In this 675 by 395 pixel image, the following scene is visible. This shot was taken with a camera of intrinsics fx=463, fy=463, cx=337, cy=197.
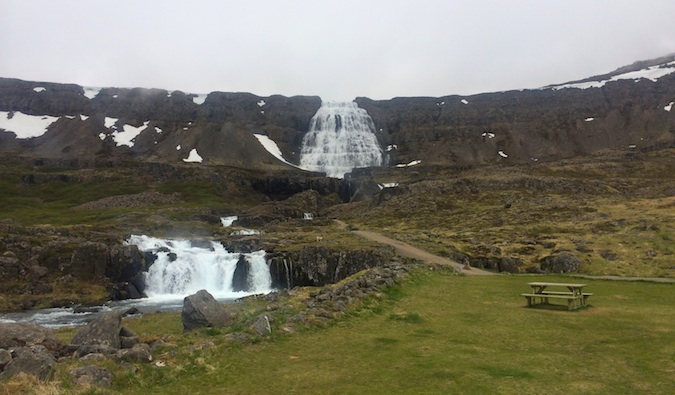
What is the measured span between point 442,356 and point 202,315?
9974 millimetres

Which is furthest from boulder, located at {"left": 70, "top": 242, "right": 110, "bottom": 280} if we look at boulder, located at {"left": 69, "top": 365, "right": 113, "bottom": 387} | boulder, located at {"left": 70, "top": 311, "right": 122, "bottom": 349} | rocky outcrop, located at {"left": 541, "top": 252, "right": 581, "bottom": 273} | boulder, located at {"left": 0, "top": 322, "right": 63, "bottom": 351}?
rocky outcrop, located at {"left": 541, "top": 252, "right": 581, "bottom": 273}

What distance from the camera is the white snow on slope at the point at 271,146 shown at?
18712 cm

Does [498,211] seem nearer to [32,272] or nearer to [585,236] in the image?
[585,236]

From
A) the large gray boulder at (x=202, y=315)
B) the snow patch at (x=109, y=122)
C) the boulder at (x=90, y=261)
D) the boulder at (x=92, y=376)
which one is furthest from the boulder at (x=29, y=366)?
the snow patch at (x=109, y=122)

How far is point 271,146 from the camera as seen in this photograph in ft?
636

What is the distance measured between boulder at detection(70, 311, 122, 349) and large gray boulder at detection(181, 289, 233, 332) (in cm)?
353

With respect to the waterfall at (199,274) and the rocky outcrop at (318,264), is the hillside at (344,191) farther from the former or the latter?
the waterfall at (199,274)

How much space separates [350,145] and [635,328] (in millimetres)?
179361

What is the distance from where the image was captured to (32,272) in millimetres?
51000

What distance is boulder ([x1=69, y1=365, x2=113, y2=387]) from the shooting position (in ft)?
35.4

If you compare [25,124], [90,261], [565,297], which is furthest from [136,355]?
[25,124]

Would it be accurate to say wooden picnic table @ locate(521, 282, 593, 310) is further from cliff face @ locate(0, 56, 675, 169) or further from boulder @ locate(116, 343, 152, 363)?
cliff face @ locate(0, 56, 675, 169)

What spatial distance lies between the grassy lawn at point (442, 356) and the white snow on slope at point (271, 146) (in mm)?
166682

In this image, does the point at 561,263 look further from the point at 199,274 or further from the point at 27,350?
the point at 27,350
